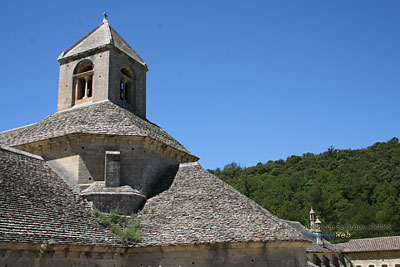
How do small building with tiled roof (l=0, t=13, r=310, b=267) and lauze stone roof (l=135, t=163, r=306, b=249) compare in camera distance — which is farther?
lauze stone roof (l=135, t=163, r=306, b=249)

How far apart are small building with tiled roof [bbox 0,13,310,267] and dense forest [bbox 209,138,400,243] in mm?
39475

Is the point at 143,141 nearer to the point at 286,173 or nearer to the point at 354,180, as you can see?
the point at 354,180

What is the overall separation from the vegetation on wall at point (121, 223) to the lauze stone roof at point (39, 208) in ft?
0.84

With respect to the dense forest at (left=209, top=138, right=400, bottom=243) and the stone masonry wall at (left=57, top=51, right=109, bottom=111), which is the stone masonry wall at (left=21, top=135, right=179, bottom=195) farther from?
the dense forest at (left=209, top=138, right=400, bottom=243)

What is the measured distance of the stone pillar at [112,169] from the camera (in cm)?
1488

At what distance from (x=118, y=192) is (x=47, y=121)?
18.7 ft

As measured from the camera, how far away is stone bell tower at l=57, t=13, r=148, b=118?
1858cm

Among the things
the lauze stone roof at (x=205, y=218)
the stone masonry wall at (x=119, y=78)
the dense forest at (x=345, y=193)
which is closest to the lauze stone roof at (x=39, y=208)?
the lauze stone roof at (x=205, y=218)

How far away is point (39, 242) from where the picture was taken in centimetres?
1044

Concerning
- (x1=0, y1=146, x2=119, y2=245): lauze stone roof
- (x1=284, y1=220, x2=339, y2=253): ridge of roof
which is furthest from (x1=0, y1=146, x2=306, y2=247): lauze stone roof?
(x1=284, y1=220, x2=339, y2=253): ridge of roof

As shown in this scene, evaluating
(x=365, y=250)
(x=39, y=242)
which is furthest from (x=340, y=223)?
(x=39, y=242)

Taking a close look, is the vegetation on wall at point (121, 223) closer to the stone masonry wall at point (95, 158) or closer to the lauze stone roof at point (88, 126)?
the stone masonry wall at point (95, 158)

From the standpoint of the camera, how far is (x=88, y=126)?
1569 centimetres

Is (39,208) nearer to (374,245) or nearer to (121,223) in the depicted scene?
(121,223)
